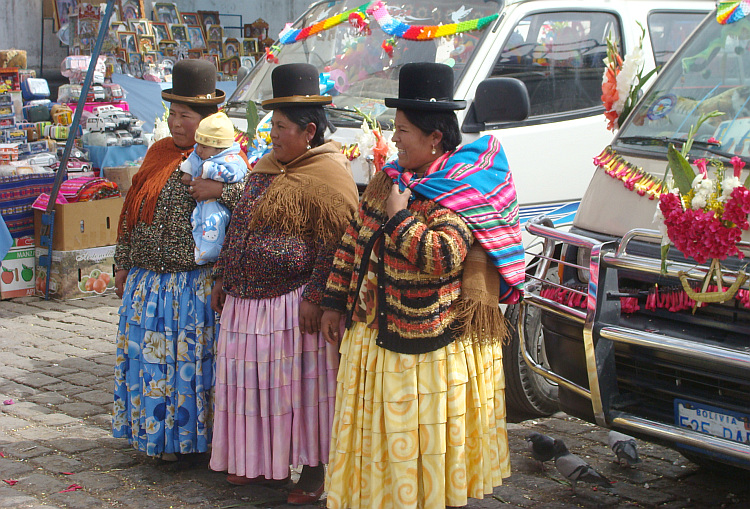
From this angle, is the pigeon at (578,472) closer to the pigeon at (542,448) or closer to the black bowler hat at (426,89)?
the pigeon at (542,448)

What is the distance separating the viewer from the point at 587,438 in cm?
493

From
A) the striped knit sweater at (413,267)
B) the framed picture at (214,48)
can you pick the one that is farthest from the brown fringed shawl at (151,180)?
the framed picture at (214,48)

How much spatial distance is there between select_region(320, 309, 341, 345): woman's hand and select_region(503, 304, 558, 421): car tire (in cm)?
142

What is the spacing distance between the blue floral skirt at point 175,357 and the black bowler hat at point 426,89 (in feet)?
5.01

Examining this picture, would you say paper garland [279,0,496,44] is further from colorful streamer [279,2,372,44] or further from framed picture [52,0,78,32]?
framed picture [52,0,78,32]

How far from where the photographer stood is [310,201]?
3.91 m

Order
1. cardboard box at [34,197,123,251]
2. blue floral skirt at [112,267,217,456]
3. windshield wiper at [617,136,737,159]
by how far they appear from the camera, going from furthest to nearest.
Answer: cardboard box at [34,197,123,251] < blue floral skirt at [112,267,217,456] < windshield wiper at [617,136,737,159]

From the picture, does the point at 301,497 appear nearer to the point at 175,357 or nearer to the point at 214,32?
the point at 175,357

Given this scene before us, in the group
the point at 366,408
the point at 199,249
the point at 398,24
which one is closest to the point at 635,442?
the point at 366,408

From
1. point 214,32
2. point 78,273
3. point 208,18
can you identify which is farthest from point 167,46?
point 78,273

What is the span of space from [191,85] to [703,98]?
Answer: 2472mm

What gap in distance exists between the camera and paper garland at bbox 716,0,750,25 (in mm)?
4242

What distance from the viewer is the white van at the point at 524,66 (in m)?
5.36

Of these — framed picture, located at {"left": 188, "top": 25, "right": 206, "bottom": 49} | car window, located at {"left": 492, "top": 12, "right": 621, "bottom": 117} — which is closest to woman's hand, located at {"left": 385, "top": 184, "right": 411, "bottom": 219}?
car window, located at {"left": 492, "top": 12, "right": 621, "bottom": 117}
